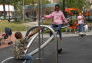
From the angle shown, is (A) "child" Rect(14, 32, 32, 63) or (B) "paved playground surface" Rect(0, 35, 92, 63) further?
(B) "paved playground surface" Rect(0, 35, 92, 63)

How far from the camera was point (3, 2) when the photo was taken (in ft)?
169

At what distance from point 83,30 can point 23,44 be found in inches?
630

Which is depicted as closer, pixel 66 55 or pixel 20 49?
pixel 20 49

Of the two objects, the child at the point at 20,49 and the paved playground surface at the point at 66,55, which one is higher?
the child at the point at 20,49

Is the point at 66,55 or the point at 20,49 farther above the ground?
the point at 20,49

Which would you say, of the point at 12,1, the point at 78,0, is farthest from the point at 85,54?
the point at 12,1

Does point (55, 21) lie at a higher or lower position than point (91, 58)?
higher

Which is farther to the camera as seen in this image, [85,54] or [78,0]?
[78,0]

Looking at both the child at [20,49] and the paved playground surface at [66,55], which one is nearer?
the child at [20,49]

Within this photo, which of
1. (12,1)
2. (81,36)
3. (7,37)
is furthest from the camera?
(12,1)

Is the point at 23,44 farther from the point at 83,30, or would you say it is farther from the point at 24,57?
the point at 83,30

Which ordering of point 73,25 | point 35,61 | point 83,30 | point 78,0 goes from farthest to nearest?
point 78,0
point 73,25
point 83,30
point 35,61

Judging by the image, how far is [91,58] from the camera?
12.1m

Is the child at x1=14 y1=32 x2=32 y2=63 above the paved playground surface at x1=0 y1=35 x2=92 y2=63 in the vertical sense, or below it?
above
